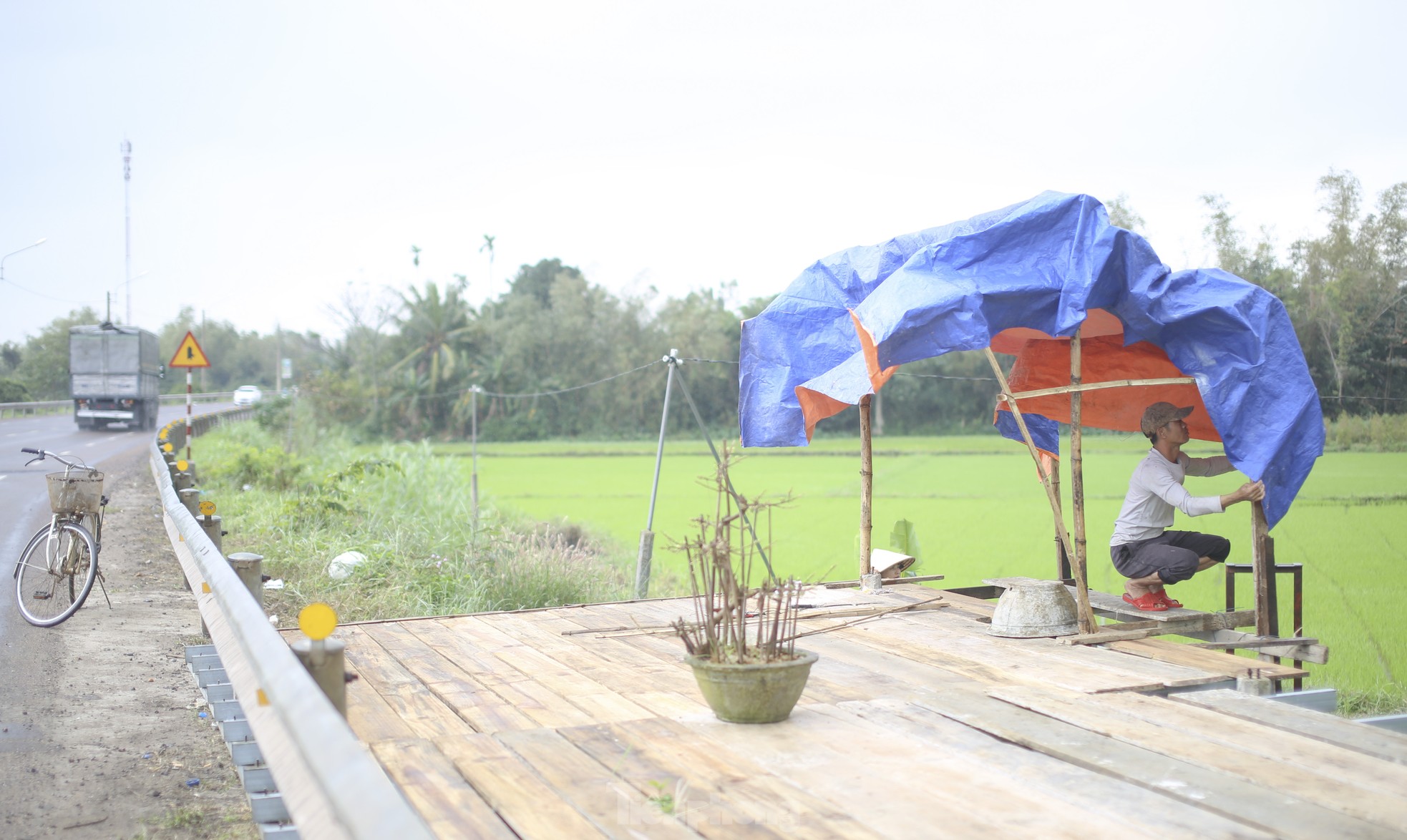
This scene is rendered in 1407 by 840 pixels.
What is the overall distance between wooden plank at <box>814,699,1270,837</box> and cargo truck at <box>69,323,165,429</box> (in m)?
25.5

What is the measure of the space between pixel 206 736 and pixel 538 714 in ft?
6.80

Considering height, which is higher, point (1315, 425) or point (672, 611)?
point (1315, 425)

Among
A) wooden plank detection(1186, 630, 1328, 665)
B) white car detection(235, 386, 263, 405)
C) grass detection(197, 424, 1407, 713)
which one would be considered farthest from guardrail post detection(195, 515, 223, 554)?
white car detection(235, 386, 263, 405)

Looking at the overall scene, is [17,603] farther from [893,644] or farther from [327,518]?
[893,644]

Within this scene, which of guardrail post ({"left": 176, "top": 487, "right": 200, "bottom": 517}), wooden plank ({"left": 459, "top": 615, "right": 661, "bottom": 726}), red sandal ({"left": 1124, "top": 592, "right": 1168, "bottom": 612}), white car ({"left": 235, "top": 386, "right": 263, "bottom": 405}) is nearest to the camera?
wooden plank ({"left": 459, "top": 615, "right": 661, "bottom": 726})

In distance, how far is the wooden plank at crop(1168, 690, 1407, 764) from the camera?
329cm

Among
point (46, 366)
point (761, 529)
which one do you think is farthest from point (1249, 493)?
point (46, 366)

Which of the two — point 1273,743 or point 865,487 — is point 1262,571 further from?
point 865,487

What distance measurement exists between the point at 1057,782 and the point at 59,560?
6.34 meters

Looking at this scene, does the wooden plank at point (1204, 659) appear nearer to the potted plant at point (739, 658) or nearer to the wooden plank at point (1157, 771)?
the wooden plank at point (1157, 771)

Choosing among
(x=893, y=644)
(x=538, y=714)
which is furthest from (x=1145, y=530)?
(x=538, y=714)

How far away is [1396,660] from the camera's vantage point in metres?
7.10

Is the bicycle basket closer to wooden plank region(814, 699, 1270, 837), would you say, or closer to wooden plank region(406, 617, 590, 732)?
wooden plank region(406, 617, 590, 732)

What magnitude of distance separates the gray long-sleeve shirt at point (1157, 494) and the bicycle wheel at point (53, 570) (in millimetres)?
6189
